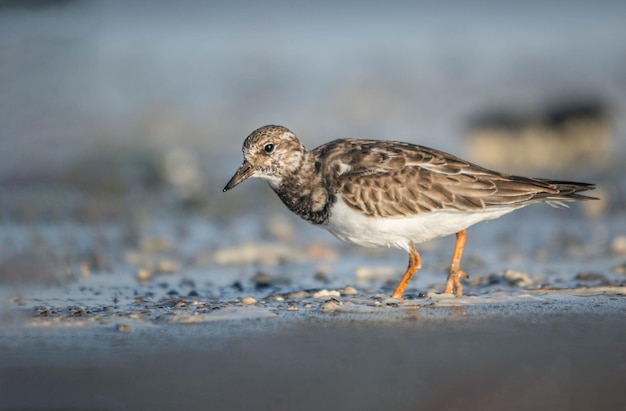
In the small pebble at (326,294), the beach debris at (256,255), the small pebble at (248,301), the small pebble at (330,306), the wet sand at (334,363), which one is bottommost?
the wet sand at (334,363)

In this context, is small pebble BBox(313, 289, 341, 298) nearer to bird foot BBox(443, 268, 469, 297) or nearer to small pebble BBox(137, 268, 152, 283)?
bird foot BBox(443, 268, 469, 297)

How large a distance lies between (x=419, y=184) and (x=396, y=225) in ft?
0.97

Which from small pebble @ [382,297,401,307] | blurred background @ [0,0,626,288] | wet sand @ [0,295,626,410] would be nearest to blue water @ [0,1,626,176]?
blurred background @ [0,0,626,288]

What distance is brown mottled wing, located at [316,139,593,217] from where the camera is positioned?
5152 mm

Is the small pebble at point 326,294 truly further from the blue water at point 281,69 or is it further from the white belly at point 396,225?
the blue water at point 281,69

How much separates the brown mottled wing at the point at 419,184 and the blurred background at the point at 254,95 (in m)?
2.20

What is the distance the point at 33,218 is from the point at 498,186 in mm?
4545

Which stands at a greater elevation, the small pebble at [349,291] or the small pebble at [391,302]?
the small pebble at [349,291]

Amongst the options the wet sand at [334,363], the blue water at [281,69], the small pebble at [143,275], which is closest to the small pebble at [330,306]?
the wet sand at [334,363]

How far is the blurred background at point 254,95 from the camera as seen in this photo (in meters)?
8.82

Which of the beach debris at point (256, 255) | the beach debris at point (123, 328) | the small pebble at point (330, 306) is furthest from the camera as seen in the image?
the beach debris at point (256, 255)

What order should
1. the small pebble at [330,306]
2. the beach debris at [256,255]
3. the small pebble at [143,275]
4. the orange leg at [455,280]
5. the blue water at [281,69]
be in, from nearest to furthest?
the small pebble at [330,306] < the orange leg at [455,280] < the small pebble at [143,275] < the beach debris at [256,255] < the blue water at [281,69]

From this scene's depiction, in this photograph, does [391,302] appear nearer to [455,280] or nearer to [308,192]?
[455,280]

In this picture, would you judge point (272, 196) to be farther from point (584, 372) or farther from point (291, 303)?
point (584, 372)
